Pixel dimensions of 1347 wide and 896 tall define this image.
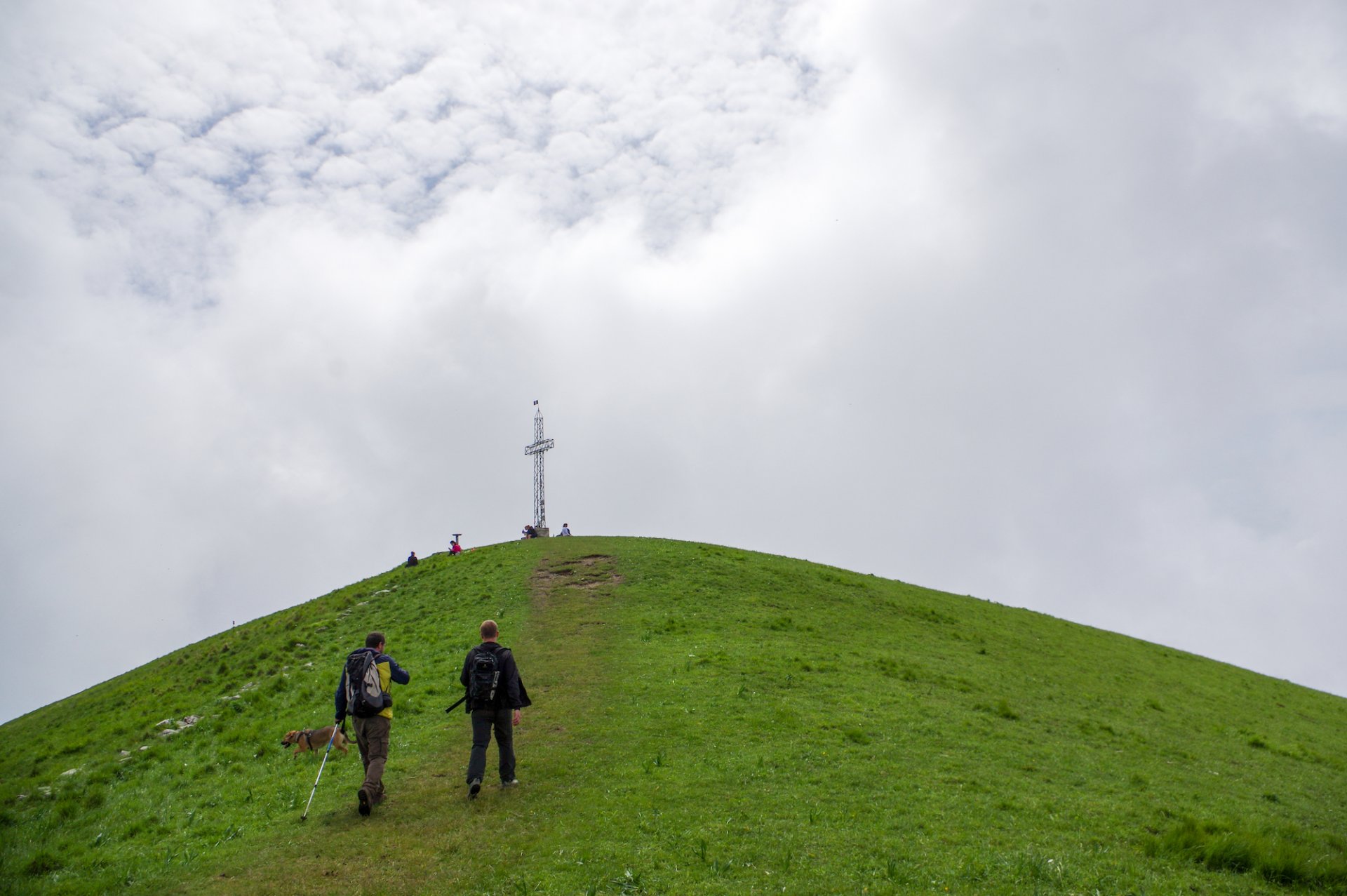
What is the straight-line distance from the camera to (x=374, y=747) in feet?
44.7

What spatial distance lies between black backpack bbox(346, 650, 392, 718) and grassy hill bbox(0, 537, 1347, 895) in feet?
5.83

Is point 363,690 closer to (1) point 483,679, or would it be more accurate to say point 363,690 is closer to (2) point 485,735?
(1) point 483,679

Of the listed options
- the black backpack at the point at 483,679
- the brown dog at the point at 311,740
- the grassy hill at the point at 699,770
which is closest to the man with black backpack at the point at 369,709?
the grassy hill at the point at 699,770

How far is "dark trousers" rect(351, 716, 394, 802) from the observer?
13516 mm

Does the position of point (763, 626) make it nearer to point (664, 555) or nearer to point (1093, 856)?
point (664, 555)

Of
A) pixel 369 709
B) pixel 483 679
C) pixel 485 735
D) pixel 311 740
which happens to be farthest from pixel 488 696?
pixel 311 740

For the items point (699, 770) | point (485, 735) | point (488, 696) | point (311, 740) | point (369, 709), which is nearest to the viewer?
point (369, 709)

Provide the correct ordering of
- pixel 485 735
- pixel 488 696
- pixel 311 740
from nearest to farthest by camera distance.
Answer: pixel 488 696, pixel 485 735, pixel 311 740

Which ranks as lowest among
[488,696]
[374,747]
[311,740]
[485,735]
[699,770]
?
[699,770]

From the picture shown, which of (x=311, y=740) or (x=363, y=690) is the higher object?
(x=363, y=690)

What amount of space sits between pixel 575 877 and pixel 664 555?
3297 cm

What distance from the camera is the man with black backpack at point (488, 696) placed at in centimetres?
1383

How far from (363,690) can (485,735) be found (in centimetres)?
230

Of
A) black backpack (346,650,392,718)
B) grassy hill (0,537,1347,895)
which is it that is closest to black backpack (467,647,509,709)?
black backpack (346,650,392,718)
